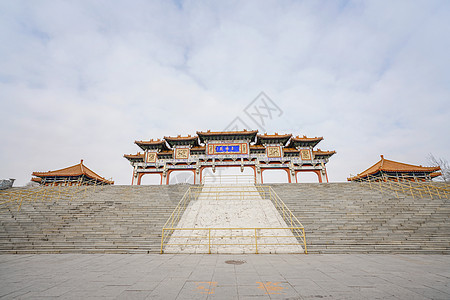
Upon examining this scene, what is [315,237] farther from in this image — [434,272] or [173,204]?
[173,204]

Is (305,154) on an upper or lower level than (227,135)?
lower

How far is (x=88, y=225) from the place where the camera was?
8.91m

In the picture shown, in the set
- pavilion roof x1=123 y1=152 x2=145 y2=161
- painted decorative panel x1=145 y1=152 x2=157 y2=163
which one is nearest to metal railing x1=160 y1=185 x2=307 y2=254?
painted decorative panel x1=145 y1=152 x2=157 y2=163

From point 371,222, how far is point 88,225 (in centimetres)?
1312

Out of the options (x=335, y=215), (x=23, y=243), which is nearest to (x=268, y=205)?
(x=335, y=215)

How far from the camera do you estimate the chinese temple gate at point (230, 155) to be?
24.5m

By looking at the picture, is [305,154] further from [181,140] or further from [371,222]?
[371,222]

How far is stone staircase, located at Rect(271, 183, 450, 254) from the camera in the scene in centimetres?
702

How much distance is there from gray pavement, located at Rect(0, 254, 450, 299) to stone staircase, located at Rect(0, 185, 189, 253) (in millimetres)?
1558

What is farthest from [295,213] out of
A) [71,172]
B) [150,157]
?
[71,172]

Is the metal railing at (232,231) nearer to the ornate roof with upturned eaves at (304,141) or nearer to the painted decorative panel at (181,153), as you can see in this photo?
the painted decorative panel at (181,153)

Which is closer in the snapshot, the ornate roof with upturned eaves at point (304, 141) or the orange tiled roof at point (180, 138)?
the ornate roof with upturned eaves at point (304, 141)

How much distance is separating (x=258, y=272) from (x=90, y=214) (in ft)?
31.7

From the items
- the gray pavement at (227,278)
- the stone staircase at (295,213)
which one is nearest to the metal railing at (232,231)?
the stone staircase at (295,213)
